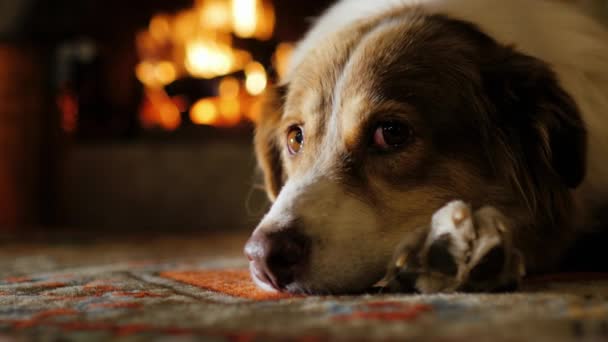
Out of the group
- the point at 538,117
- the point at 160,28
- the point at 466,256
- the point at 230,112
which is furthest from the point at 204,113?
the point at 466,256

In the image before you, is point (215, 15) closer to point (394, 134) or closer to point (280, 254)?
point (394, 134)

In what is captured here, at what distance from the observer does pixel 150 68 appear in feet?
12.6

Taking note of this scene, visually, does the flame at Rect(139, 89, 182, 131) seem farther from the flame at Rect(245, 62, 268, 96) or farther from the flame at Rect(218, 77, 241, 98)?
the flame at Rect(245, 62, 268, 96)

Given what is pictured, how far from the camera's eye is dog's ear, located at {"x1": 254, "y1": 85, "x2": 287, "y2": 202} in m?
1.74

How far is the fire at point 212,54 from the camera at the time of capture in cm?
373

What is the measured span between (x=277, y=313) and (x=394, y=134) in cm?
53

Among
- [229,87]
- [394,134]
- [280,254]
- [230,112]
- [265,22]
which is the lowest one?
[230,112]

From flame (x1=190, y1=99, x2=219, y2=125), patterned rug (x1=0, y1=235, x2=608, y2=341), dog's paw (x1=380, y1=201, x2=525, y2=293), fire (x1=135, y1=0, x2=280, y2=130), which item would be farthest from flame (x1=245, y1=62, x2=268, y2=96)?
dog's paw (x1=380, y1=201, x2=525, y2=293)

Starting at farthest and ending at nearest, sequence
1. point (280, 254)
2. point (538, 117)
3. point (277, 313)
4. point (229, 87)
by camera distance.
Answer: point (229, 87) → point (538, 117) → point (280, 254) → point (277, 313)

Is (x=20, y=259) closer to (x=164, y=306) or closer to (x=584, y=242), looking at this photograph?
(x=164, y=306)

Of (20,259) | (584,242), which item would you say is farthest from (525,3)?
(20,259)

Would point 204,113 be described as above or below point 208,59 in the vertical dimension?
below

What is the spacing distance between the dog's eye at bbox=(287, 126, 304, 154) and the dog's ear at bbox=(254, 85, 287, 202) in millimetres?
250

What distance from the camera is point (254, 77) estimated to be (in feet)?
12.4
